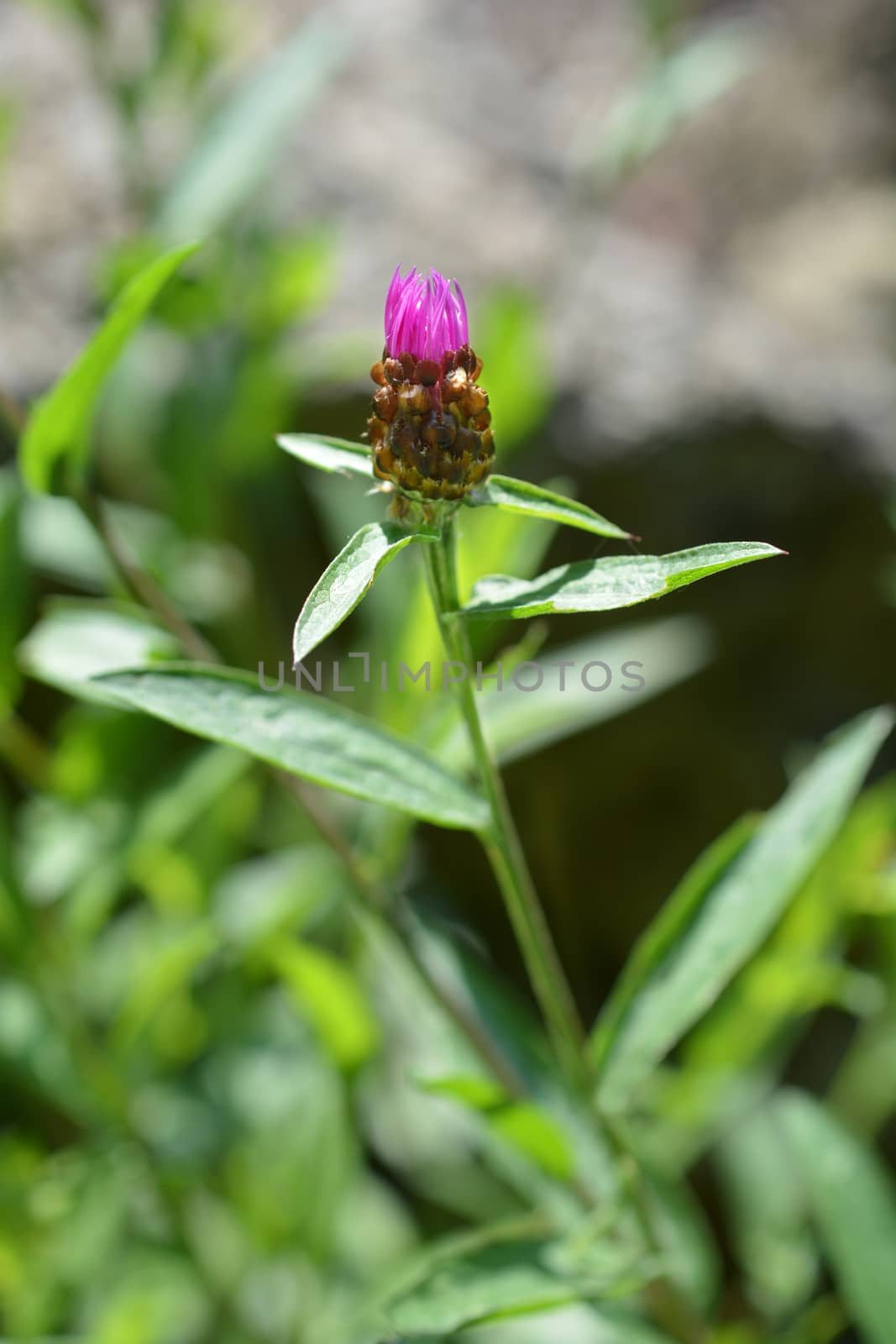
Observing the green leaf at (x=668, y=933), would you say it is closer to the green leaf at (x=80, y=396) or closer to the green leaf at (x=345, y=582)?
the green leaf at (x=345, y=582)

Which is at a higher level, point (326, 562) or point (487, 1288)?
point (326, 562)

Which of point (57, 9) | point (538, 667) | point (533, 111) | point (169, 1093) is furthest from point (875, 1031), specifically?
point (533, 111)

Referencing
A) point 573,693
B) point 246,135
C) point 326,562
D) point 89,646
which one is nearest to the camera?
point 89,646

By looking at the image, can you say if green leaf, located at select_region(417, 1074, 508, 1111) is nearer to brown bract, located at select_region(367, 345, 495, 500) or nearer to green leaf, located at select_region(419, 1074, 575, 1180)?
green leaf, located at select_region(419, 1074, 575, 1180)

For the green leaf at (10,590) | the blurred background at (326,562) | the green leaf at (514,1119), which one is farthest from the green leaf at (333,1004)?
the green leaf at (10,590)

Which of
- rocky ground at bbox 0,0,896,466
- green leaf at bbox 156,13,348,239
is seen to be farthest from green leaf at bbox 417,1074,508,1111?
rocky ground at bbox 0,0,896,466

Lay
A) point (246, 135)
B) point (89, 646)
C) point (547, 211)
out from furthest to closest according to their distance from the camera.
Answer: point (547, 211) → point (246, 135) → point (89, 646)

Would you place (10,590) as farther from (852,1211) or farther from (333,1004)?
(852,1211)
